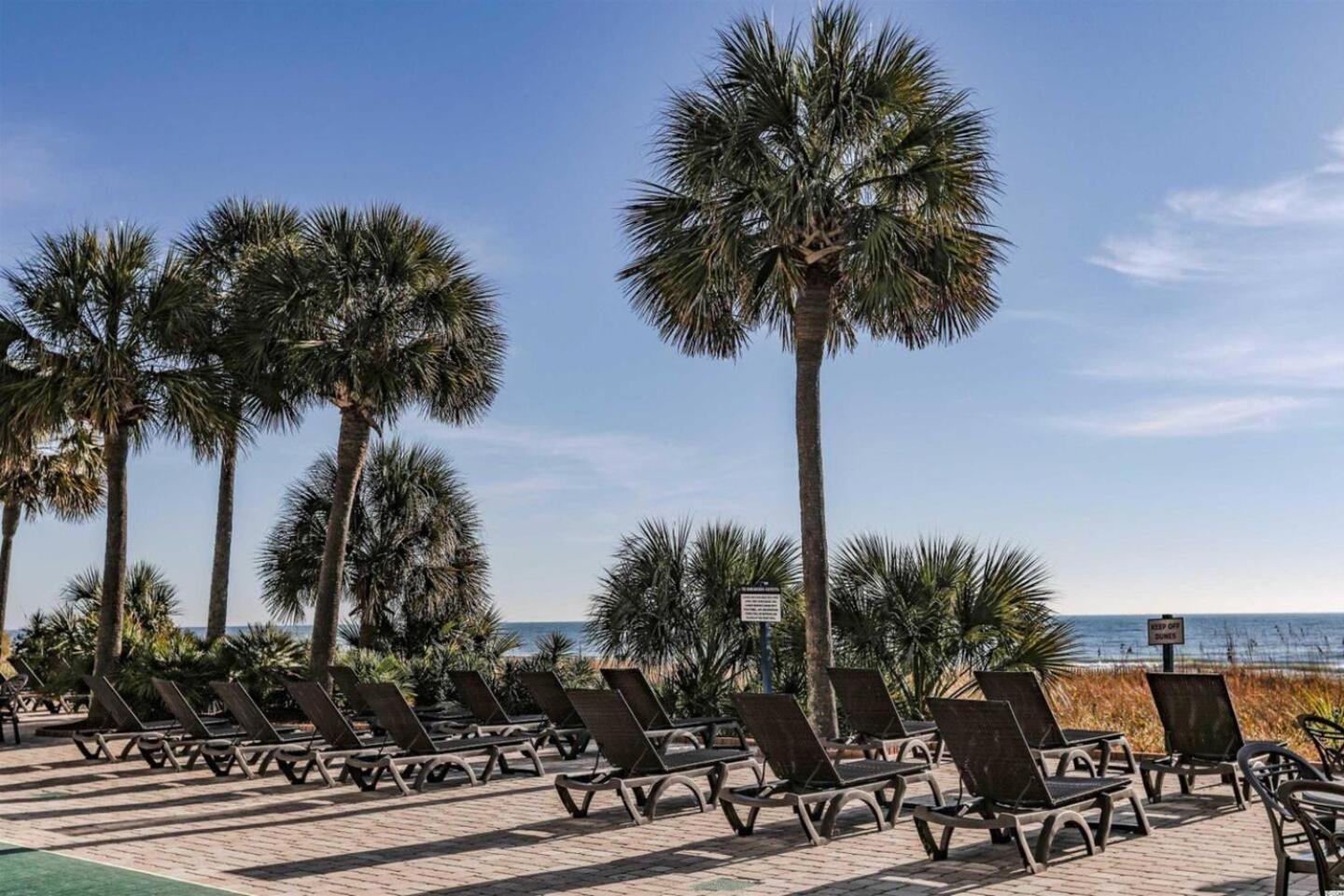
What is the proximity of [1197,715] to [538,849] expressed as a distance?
5.08 meters

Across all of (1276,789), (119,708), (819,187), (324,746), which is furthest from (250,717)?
(1276,789)

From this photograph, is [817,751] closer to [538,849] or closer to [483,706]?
[538,849]

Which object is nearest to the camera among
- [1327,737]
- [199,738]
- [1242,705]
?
[1327,737]

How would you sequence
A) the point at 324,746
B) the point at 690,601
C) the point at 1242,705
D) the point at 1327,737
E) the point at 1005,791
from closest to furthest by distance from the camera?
the point at 1005,791, the point at 1327,737, the point at 324,746, the point at 1242,705, the point at 690,601

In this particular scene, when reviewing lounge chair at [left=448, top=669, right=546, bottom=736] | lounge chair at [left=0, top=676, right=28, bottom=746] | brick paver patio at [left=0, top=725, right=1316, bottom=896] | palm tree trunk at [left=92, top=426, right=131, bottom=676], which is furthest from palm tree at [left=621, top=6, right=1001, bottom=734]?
lounge chair at [left=0, top=676, right=28, bottom=746]

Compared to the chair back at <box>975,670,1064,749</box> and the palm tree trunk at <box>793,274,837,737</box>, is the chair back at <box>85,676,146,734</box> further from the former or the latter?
the chair back at <box>975,670,1064,749</box>

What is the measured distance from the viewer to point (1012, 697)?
1013 centimetres

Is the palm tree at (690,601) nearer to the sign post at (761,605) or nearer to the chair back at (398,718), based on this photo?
the sign post at (761,605)

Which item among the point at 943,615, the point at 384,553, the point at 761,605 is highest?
the point at 384,553

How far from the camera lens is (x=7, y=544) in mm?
28266

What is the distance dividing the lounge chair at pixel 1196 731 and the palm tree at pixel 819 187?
14.4 ft

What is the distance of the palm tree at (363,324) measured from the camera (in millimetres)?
17531

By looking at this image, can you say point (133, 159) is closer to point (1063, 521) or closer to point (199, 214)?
point (199, 214)

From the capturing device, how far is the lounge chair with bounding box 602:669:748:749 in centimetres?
1213
